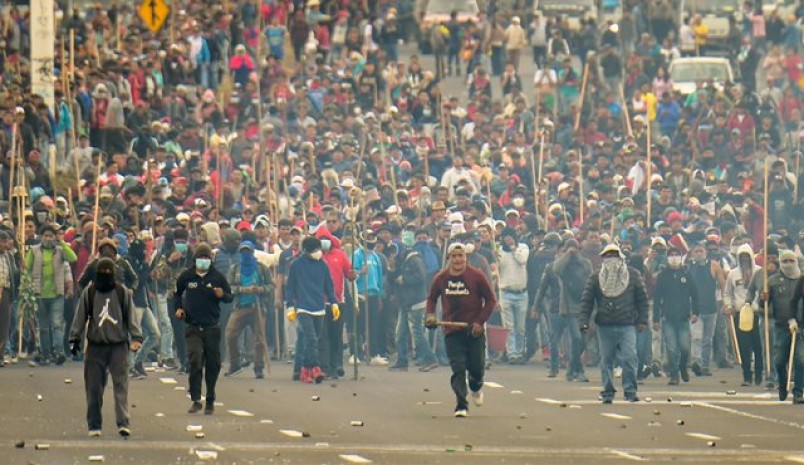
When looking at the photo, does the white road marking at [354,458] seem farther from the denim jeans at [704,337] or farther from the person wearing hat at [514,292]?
the person wearing hat at [514,292]

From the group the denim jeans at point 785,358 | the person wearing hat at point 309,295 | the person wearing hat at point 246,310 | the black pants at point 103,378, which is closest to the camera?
the black pants at point 103,378

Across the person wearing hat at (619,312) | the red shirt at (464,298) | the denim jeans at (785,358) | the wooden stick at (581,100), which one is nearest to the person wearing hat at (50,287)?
the person wearing hat at (619,312)

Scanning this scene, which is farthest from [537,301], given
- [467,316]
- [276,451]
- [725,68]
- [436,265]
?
[725,68]

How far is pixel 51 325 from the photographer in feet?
107

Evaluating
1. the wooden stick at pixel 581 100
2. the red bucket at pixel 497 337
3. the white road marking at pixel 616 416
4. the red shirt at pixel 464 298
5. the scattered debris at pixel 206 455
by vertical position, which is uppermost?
the wooden stick at pixel 581 100

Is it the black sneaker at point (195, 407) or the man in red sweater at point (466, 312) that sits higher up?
the man in red sweater at point (466, 312)

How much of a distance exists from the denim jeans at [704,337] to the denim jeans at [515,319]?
2.47m

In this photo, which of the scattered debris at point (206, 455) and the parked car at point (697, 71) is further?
the parked car at point (697, 71)

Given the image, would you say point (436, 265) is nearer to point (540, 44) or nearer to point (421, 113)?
point (421, 113)

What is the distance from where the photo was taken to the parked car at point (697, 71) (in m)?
50.5

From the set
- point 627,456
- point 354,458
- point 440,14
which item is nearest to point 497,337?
point 627,456

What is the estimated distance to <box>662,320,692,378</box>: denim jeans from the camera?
31000 millimetres

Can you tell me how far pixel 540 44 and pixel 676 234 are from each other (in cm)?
1957

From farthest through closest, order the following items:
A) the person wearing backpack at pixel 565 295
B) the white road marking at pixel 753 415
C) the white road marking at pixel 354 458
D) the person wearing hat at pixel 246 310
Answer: the person wearing backpack at pixel 565 295 < the person wearing hat at pixel 246 310 < the white road marking at pixel 753 415 < the white road marking at pixel 354 458
